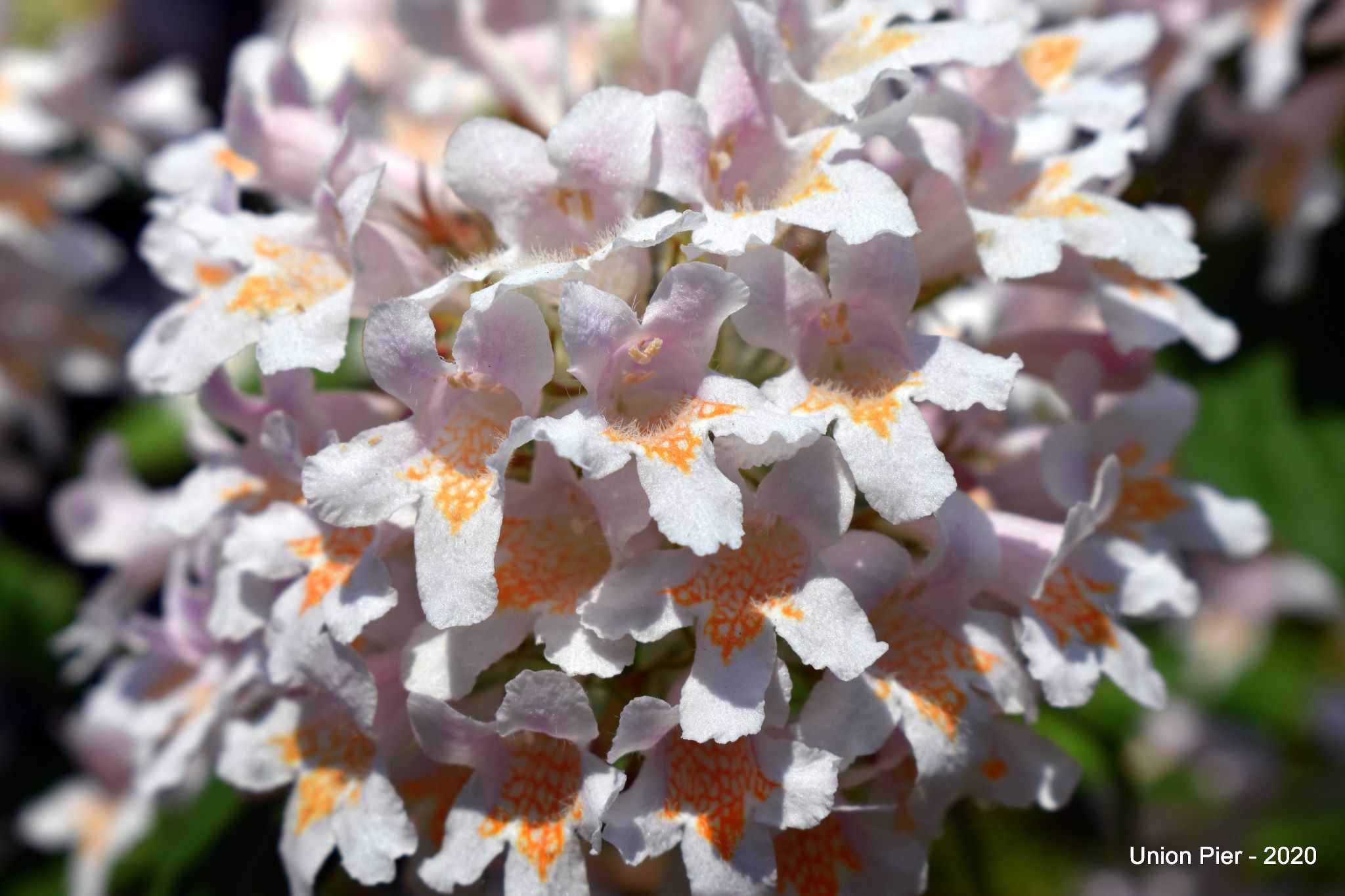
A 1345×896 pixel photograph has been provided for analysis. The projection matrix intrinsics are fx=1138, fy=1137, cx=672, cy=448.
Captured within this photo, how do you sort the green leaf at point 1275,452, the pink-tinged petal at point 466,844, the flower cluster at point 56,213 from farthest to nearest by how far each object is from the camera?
the flower cluster at point 56,213 → the green leaf at point 1275,452 → the pink-tinged petal at point 466,844

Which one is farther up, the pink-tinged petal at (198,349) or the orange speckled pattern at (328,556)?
the pink-tinged petal at (198,349)

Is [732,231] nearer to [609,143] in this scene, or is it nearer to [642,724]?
[609,143]

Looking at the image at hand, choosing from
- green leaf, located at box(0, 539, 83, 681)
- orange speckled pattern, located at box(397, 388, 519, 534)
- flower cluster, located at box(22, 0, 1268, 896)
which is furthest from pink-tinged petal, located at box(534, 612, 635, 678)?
green leaf, located at box(0, 539, 83, 681)

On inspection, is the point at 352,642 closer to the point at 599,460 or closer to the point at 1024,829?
the point at 599,460

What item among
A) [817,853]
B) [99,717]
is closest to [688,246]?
[817,853]

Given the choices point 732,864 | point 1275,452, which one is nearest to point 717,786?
point 732,864

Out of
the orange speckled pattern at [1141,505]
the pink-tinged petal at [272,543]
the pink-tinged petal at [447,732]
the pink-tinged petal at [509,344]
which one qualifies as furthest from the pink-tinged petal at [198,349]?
the orange speckled pattern at [1141,505]

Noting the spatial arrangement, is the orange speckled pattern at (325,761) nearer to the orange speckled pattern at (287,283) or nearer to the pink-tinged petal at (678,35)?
the orange speckled pattern at (287,283)

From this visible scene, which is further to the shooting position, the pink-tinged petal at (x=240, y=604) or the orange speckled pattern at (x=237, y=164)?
the orange speckled pattern at (x=237, y=164)
